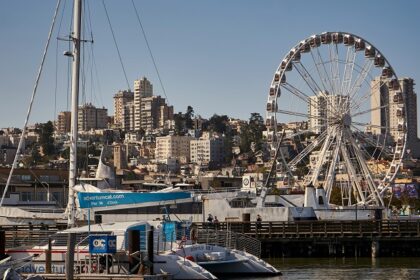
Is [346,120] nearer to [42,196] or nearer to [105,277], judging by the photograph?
[42,196]

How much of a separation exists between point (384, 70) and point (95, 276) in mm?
52054

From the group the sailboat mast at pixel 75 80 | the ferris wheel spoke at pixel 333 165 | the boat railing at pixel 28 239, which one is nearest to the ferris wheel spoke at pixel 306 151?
the ferris wheel spoke at pixel 333 165

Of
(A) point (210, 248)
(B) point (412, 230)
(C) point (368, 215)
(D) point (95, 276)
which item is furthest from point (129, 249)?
(C) point (368, 215)

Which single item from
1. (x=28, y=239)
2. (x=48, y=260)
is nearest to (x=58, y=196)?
(x=28, y=239)

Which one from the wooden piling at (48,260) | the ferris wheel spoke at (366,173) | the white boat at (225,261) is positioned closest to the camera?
the wooden piling at (48,260)

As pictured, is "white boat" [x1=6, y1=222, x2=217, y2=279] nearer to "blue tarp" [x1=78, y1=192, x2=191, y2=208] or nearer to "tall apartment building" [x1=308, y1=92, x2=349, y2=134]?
"blue tarp" [x1=78, y1=192, x2=191, y2=208]

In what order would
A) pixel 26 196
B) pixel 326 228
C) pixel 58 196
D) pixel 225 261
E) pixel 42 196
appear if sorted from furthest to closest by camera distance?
1. pixel 58 196
2. pixel 42 196
3. pixel 26 196
4. pixel 326 228
5. pixel 225 261

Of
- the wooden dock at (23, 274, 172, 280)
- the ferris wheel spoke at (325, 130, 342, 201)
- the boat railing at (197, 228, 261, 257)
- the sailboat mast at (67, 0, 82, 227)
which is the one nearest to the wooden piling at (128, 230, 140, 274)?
the wooden dock at (23, 274, 172, 280)

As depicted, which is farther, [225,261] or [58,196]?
[58,196]

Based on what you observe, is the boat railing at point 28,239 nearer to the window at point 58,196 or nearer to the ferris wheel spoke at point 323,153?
the ferris wheel spoke at point 323,153

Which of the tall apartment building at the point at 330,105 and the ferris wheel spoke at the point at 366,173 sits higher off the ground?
the tall apartment building at the point at 330,105

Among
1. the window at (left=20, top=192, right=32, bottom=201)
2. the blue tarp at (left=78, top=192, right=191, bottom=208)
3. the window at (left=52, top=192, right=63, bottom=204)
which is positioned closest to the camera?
the blue tarp at (left=78, top=192, right=191, bottom=208)

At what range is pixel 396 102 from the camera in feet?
262

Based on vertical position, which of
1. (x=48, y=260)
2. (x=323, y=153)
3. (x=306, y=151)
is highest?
(x=306, y=151)
